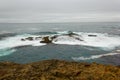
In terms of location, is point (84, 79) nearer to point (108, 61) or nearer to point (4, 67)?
point (4, 67)

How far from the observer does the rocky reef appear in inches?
290

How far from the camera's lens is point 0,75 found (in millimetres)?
7930

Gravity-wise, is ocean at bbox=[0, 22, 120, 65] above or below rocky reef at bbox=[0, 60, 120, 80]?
below

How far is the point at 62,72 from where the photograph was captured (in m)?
7.75

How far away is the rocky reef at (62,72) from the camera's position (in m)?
7.37

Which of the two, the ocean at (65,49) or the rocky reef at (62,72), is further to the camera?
the ocean at (65,49)

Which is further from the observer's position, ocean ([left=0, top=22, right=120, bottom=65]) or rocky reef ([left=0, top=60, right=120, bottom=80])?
ocean ([left=0, top=22, right=120, bottom=65])

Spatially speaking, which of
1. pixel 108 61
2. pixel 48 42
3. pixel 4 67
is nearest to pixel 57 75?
pixel 4 67

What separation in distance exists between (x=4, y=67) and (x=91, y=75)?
13.8 ft

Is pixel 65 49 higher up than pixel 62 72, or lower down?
lower down

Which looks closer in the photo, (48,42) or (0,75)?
(0,75)

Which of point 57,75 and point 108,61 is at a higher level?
point 57,75

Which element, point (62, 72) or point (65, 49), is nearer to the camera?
point (62, 72)

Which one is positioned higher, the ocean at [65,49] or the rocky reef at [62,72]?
the rocky reef at [62,72]
